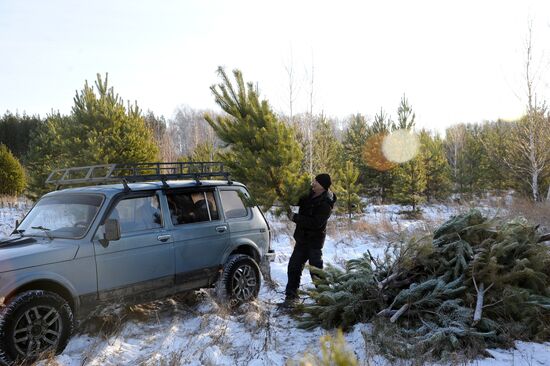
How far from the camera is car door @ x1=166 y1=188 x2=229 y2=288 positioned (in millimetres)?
5621

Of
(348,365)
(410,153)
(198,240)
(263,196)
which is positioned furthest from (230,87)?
(410,153)

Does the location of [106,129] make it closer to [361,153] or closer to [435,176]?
[361,153]

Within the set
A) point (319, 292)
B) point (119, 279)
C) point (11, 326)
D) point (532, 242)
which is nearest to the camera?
point (11, 326)

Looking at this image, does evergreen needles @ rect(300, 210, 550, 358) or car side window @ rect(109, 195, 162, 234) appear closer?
evergreen needles @ rect(300, 210, 550, 358)

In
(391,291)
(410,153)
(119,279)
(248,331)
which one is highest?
(410,153)

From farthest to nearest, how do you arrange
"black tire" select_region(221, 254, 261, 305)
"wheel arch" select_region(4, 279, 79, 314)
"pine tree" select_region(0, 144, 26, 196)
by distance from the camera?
"pine tree" select_region(0, 144, 26, 196) < "black tire" select_region(221, 254, 261, 305) < "wheel arch" select_region(4, 279, 79, 314)

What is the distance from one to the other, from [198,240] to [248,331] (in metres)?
1.40

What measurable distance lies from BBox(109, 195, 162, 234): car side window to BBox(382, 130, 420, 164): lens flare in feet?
46.7

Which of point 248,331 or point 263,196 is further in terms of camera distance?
point 263,196

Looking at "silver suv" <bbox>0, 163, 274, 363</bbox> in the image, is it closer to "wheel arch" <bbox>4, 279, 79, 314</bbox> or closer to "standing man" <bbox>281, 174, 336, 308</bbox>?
"wheel arch" <bbox>4, 279, 79, 314</bbox>

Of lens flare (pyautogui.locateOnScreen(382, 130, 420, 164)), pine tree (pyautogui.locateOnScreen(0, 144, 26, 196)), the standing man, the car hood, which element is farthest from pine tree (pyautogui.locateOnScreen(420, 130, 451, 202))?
pine tree (pyautogui.locateOnScreen(0, 144, 26, 196))

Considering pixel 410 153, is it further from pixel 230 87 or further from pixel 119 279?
pixel 119 279

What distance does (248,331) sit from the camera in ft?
16.9

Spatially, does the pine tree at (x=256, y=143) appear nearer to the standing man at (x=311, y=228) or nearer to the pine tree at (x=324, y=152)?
the standing man at (x=311, y=228)
